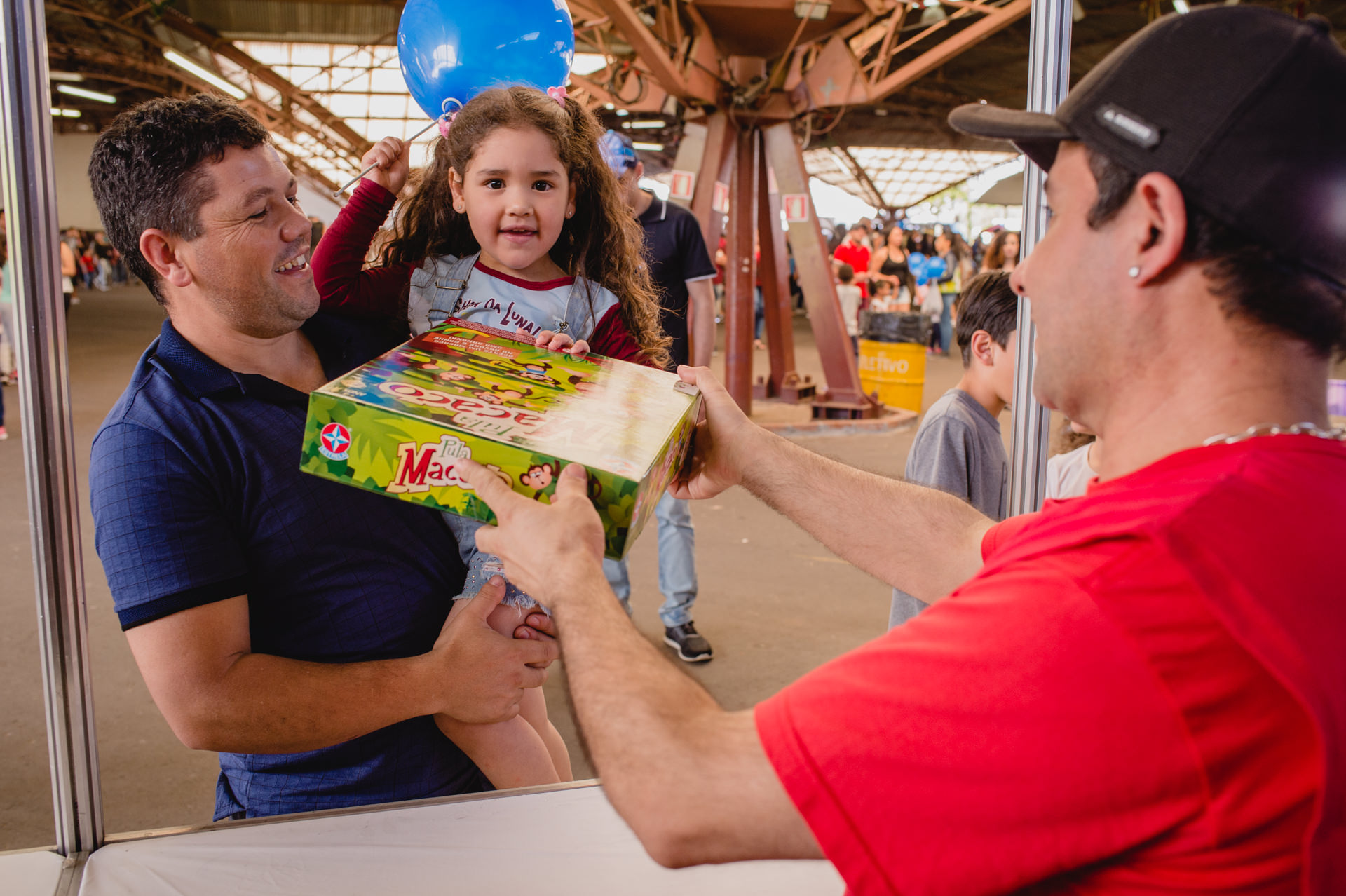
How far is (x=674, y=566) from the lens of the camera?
155 inches

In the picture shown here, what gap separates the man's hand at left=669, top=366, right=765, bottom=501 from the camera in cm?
169

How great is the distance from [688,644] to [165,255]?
2.86 metres

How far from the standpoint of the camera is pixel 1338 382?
10.5 ft

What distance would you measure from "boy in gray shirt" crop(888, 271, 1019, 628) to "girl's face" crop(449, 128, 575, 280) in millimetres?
1104

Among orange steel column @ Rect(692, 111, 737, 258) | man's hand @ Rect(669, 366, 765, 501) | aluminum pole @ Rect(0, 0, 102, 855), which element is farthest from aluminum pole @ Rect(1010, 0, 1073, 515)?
orange steel column @ Rect(692, 111, 737, 258)

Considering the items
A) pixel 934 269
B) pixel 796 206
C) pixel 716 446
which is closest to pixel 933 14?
pixel 934 269

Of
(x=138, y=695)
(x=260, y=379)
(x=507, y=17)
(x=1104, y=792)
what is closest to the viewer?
(x=1104, y=792)

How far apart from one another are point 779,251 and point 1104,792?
27.7ft

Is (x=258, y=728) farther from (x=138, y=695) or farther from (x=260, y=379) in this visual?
(x=138, y=695)

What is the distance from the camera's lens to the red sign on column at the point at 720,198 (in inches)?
300

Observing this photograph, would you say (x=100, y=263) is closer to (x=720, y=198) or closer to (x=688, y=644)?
(x=720, y=198)

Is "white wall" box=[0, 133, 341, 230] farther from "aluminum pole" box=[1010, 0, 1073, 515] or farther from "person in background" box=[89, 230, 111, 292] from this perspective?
"aluminum pole" box=[1010, 0, 1073, 515]

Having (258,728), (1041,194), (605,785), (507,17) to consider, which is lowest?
(258,728)

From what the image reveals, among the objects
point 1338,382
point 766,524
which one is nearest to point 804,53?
point 766,524
